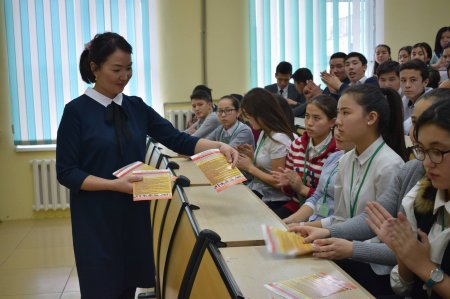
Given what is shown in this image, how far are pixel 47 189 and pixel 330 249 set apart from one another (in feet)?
16.7

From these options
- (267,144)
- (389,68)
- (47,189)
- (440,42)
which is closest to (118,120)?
(267,144)

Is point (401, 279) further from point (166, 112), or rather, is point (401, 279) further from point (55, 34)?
point (55, 34)

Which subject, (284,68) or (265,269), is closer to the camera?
(265,269)

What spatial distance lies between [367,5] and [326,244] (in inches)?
222

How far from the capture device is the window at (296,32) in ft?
21.1

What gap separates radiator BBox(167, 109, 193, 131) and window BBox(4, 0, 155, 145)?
1.00 m

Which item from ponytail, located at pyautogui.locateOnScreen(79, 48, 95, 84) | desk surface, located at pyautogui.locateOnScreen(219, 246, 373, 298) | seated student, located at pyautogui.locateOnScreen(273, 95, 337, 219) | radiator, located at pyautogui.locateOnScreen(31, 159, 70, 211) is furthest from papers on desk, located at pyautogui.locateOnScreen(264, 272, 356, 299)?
radiator, located at pyautogui.locateOnScreen(31, 159, 70, 211)

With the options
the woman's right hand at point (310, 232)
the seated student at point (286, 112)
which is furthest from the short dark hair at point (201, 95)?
the woman's right hand at point (310, 232)

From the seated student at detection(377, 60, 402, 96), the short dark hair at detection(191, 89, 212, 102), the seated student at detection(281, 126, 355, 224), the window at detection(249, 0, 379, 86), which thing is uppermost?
the window at detection(249, 0, 379, 86)

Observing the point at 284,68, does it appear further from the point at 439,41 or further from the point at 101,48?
the point at 101,48

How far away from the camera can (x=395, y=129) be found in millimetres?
2291

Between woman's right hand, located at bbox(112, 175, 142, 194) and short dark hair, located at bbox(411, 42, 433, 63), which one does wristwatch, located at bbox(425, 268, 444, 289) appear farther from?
short dark hair, located at bbox(411, 42, 433, 63)

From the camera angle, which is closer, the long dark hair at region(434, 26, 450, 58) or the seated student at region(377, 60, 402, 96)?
the seated student at region(377, 60, 402, 96)

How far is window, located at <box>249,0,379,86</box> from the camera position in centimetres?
643
